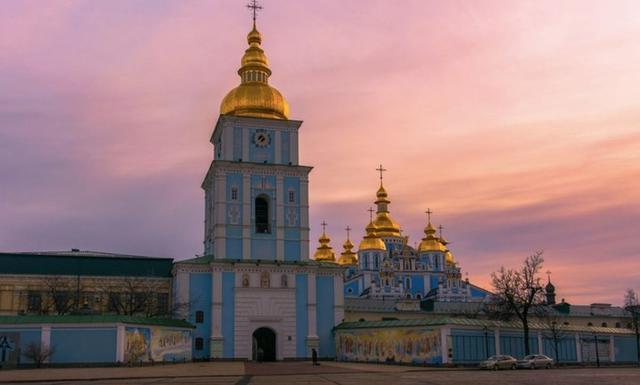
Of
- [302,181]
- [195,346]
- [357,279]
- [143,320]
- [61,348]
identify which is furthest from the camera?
[357,279]

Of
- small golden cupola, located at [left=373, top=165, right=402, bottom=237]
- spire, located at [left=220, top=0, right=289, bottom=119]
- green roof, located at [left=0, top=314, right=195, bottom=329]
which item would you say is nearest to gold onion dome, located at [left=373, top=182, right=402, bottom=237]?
small golden cupola, located at [left=373, top=165, right=402, bottom=237]

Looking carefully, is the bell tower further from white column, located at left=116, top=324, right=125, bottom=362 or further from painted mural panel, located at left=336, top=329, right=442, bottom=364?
white column, located at left=116, top=324, right=125, bottom=362

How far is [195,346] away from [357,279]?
58063 millimetres

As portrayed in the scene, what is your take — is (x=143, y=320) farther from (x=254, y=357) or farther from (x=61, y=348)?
(x=254, y=357)

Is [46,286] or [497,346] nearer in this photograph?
[497,346]

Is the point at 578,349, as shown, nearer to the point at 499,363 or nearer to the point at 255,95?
the point at 499,363

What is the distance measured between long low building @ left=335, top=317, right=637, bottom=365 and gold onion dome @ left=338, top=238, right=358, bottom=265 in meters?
62.5

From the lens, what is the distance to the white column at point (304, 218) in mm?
57750

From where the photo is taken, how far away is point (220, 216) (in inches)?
2221

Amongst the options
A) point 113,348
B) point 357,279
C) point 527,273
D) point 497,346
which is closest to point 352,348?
point 497,346

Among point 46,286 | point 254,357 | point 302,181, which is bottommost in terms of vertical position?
point 254,357

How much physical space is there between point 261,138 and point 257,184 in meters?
3.84

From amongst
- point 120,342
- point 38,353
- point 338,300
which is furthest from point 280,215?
point 38,353

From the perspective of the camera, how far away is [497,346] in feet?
163
